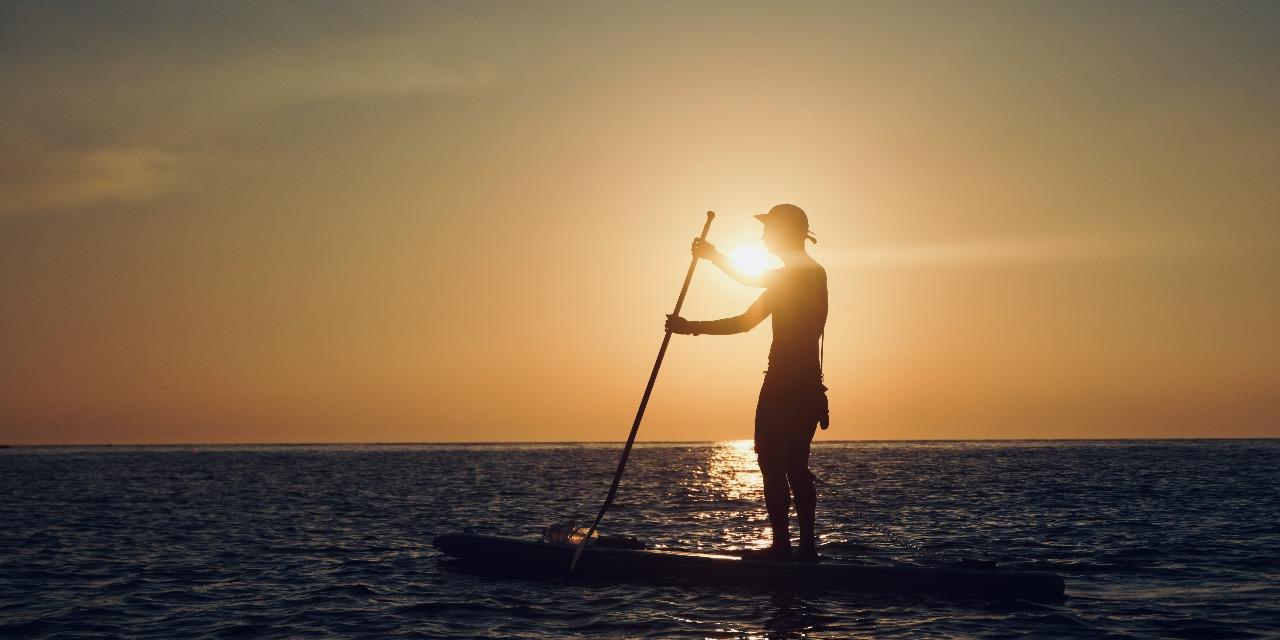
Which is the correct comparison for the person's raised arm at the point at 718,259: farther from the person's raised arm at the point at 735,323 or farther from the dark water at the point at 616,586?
the dark water at the point at 616,586

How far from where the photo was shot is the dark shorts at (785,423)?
36.3 feet

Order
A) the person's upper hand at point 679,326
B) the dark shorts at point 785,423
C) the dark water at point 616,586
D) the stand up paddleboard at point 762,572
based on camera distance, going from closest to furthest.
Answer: the dark water at point 616,586, the stand up paddleboard at point 762,572, the dark shorts at point 785,423, the person's upper hand at point 679,326

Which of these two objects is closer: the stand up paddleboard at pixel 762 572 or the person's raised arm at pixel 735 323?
the stand up paddleboard at pixel 762 572

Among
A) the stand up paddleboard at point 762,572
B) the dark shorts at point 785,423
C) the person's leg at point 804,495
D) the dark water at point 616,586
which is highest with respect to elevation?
the dark shorts at point 785,423

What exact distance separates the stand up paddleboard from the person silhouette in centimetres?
64

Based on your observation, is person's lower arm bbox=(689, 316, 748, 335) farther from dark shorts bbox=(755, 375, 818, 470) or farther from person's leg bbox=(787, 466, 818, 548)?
person's leg bbox=(787, 466, 818, 548)

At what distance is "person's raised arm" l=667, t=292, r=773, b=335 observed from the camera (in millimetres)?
11241

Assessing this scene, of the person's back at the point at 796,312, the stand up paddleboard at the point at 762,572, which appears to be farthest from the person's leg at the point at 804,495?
the person's back at the point at 796,312

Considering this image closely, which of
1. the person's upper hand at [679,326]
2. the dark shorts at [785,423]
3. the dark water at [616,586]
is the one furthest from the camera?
the person's upper hand at [679,326]

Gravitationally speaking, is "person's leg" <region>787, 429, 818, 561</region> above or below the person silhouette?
below

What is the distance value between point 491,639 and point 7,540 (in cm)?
1580

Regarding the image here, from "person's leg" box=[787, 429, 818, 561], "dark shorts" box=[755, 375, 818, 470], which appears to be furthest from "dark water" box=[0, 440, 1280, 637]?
"dark shorts" box=[755, 375, 818, 470]

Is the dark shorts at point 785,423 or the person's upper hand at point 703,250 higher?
the person's upper hand at point 703,250

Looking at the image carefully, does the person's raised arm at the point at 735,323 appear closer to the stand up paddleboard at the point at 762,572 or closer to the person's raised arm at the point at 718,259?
the person's raised arm at the point at 718,259
